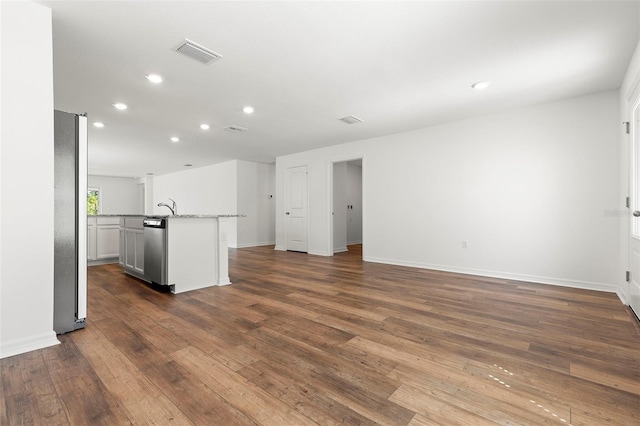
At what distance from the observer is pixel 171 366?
1807 mm

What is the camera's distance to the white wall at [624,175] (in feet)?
9.46

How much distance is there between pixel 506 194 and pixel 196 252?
4.39m

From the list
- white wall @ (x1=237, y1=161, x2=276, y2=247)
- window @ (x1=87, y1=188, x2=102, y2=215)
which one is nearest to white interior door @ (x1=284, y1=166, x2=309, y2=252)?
white wall @ (x1=237, y1=161, x2=276, y2=247)

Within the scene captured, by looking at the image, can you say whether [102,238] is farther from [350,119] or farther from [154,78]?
[350,119]

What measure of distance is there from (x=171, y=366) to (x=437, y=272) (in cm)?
402

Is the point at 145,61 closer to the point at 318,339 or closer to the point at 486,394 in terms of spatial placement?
the point at 318,339

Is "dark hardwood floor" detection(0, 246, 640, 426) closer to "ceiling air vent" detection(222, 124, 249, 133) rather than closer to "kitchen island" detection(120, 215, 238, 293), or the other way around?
"kitchen island" detection(120, 215, 238, 293)

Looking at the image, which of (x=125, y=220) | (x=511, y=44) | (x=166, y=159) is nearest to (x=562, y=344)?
(x=511, y=44)

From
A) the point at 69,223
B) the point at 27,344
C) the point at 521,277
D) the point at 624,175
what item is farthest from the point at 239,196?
the point at 624,175

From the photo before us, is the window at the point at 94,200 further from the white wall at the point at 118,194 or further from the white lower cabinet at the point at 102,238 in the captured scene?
the white lower cabinet at the point at 102,238

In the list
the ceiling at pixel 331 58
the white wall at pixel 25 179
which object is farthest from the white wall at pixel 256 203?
Answer: the white wall at pixel 25 179

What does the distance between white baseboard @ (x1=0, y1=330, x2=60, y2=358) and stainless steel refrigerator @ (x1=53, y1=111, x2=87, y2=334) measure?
25cm

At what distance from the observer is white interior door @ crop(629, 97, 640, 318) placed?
2.71 meters

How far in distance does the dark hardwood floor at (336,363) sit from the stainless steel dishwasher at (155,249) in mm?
326
